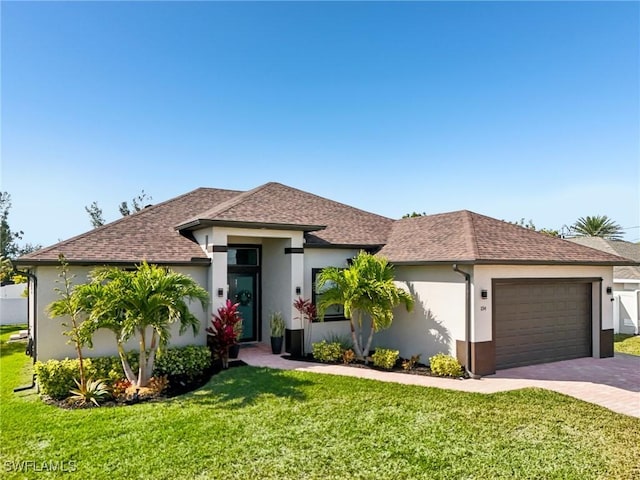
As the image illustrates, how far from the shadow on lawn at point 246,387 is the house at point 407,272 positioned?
2307mm

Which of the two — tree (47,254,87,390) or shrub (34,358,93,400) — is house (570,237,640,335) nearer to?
tree (47,254,87,390)

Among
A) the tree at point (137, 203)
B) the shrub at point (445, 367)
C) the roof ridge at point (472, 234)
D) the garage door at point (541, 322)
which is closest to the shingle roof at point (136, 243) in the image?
the shrub at point (445, 367)

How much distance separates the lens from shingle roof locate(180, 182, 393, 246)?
1277cm

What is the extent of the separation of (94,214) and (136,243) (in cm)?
3356

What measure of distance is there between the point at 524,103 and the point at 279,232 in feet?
31.2

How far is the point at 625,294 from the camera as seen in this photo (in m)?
17.9

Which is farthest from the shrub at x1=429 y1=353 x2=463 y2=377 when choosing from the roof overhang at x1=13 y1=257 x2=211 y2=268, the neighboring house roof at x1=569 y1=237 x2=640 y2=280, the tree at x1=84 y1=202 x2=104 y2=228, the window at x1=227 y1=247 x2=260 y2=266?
the tree at x1=84 y1=202 x2=104 y2=228

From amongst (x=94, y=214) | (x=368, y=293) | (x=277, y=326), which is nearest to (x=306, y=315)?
(x=277, y=326)

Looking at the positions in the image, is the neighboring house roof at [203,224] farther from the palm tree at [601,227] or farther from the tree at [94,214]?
the palm tree at [601,227]

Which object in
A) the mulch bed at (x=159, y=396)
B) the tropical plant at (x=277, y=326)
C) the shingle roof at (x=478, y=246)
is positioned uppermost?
the shingle roof at (x=478, y=246)

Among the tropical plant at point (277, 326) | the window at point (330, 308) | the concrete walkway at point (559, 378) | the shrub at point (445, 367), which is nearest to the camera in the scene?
the concrete walkway at point (559, 378)

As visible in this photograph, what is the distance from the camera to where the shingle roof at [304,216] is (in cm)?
1277

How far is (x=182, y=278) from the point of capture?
32.7ft

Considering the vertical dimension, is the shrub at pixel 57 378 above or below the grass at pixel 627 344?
above
